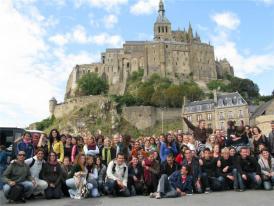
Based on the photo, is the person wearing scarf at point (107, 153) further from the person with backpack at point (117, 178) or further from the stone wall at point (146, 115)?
the stone wall at point (146, 115)

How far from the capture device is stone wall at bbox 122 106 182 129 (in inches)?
2773

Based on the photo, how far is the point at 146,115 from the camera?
232ft

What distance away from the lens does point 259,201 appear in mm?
10172

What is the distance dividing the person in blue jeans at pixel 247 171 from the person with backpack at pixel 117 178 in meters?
3.60

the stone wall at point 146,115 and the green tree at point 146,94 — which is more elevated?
the green tree at point 146,94

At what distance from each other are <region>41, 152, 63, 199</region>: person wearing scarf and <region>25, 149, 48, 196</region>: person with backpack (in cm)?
16

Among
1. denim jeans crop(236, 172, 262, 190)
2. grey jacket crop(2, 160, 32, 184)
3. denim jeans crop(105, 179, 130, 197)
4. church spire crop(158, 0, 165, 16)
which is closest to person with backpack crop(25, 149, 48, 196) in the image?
grey jacket crop(2, 160, 32, 184)

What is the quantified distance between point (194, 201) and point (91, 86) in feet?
→ 276

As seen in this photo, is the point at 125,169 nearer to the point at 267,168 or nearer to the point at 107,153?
the point at 107,153

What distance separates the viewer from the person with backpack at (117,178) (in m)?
11.9

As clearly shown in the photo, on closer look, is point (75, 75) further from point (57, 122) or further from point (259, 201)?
point (259, 201)

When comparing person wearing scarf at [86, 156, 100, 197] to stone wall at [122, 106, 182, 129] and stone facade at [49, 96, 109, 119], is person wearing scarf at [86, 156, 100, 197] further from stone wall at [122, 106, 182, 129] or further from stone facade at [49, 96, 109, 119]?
stone facade at [49, 96, 109, 119]

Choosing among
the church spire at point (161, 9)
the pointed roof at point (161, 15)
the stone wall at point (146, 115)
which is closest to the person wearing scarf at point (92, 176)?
the stone wall at point (146, 115)

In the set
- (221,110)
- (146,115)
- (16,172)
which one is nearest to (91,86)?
(146,115)
